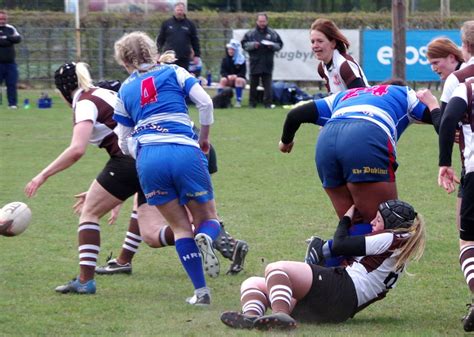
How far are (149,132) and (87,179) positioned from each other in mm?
6613

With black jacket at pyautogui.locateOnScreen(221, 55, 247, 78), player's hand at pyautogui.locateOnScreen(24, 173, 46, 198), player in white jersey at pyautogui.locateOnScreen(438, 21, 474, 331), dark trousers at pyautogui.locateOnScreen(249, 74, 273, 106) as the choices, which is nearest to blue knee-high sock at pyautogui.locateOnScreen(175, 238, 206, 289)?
player's hand at pyautogui.locateOnScreen(24, 173, 46, 198)

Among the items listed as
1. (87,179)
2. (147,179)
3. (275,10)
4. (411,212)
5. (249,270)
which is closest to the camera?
(411,212)

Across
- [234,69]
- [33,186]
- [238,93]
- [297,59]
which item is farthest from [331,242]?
[297,59]

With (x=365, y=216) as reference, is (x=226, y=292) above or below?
below

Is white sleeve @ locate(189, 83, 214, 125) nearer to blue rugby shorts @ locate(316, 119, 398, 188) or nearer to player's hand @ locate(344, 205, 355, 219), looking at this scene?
blue rugby shorts @ locate(316, 119, 398, 188)

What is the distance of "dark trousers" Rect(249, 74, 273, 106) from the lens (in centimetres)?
2358

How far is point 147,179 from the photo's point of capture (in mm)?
6738

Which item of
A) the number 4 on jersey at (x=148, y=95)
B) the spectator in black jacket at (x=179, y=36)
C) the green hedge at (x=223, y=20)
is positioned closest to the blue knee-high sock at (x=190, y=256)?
the number 4 on jersey at (x=148, y=95)

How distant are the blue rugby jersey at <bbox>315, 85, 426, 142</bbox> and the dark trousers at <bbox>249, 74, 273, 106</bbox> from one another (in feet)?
55.5

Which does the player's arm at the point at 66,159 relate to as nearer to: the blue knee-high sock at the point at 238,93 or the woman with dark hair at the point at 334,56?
the woman with dark hair at the point at 334,56

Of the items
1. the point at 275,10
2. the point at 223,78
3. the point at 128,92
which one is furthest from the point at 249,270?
the point at 275,10

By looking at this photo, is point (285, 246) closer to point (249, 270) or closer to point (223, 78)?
point (249, 270)

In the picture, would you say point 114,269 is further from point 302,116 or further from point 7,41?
point 7,41

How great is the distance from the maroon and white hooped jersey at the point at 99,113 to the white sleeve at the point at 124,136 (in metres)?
0.28
